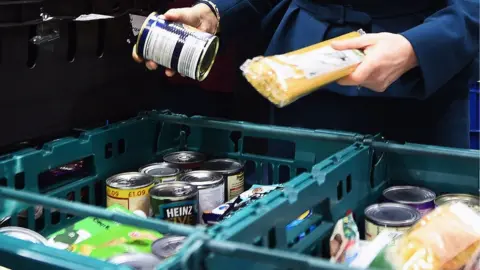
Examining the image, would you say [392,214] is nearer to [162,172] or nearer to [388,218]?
[388,218]

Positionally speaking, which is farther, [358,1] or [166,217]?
[358,1]

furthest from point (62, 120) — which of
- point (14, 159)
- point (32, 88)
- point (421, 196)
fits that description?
point (421, 196)

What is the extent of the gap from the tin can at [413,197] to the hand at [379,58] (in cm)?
21

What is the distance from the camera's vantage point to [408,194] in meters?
1.22

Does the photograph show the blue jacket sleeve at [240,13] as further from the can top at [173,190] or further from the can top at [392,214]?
the can top at [392,214]

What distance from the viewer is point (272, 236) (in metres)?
0.92

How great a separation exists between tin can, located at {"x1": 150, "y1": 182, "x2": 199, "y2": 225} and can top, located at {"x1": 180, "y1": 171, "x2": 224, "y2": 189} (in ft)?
0.21

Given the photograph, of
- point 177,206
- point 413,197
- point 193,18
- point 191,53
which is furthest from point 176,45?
point 413,197

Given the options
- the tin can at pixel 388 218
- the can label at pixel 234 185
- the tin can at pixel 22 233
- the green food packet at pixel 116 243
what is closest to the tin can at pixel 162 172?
the can label at pixel 234 185

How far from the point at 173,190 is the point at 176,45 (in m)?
0.28

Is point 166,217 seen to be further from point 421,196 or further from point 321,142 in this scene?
point 421,196

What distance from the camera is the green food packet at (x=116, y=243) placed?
1025 millimetres

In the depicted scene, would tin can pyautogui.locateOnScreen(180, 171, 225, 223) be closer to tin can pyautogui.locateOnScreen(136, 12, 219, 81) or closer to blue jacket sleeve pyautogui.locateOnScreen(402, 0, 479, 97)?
tin can pyautogui.locateOnScreen(136, 12, 219, 81)

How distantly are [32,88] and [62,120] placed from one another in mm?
117
